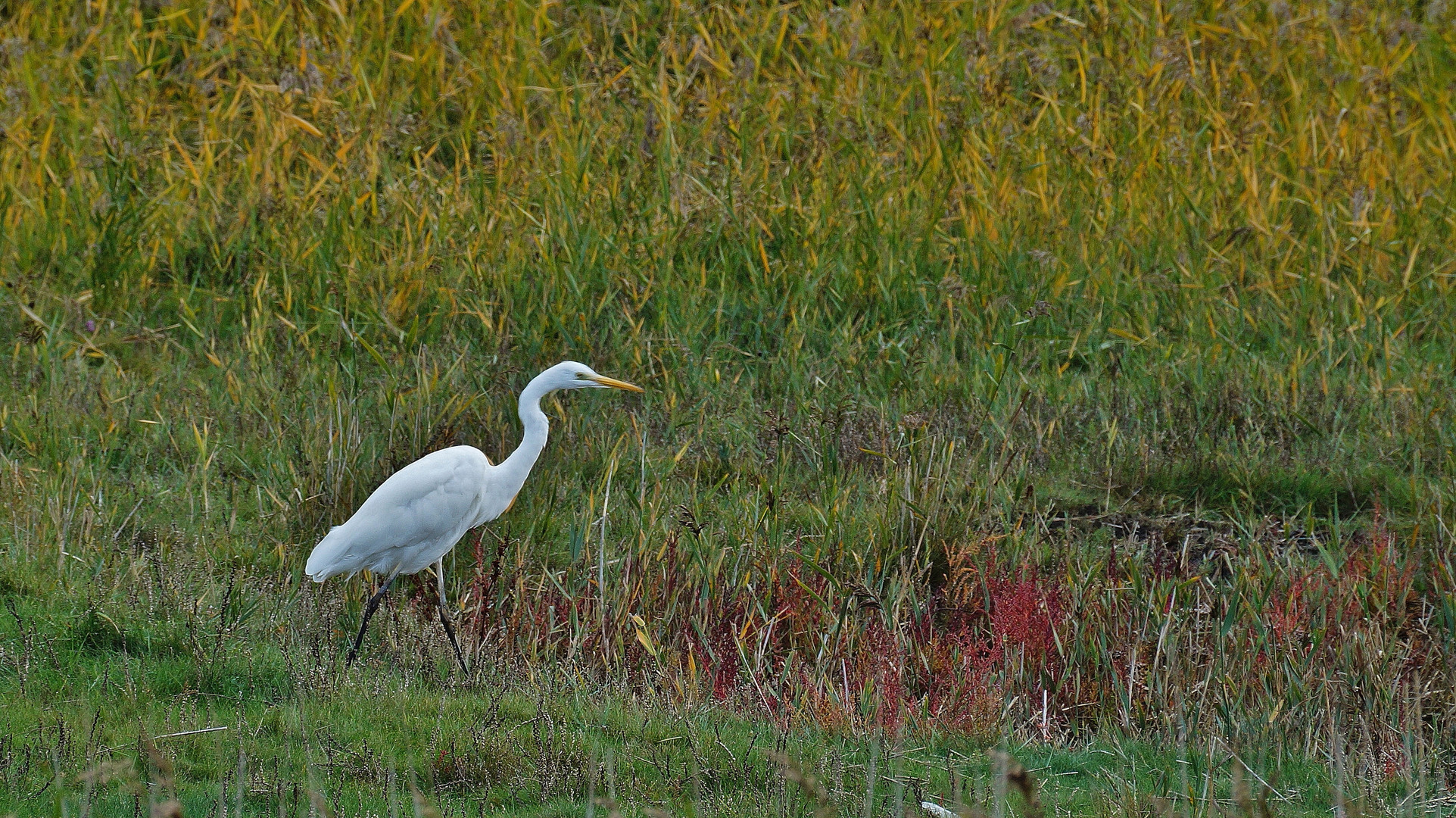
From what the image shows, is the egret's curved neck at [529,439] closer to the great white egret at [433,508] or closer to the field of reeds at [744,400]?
the great white egret at [433,508]

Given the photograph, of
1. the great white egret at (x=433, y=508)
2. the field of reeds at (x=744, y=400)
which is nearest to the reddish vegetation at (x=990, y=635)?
the field of reeds at (x=744, y=400)

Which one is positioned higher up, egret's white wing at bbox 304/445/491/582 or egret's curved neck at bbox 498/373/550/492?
egret's curved neck at bbox 498/373/550/492

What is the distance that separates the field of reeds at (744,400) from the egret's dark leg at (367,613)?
78 mm

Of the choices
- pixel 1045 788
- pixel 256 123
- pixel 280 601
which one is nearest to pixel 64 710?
pixel 280 601

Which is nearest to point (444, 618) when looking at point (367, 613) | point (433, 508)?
point (367, 613)

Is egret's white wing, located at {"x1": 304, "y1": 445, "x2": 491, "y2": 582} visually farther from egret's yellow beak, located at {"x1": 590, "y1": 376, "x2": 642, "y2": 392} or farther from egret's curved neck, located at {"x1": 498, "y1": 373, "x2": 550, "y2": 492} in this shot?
egret's yellow beak, located at {"x1": 590, "y1": 376, "x2": 642, "y2": 392}

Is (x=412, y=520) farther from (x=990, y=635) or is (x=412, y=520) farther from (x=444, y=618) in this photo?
(x=990, y=635)

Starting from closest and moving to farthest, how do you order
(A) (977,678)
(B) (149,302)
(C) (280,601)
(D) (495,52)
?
(A) (977,678)
(C) (280,601)
(B) (149,302)
(D) (495,52)

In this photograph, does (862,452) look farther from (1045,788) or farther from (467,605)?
(1045,788)

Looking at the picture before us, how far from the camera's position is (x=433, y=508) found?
4.16m

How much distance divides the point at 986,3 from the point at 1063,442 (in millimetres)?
3778

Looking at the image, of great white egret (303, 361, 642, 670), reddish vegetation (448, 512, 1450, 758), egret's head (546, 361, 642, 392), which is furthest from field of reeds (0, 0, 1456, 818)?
egret's head (546, 361, 642, 392)

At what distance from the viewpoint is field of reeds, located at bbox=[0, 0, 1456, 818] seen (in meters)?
3.57

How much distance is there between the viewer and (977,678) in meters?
4.10
